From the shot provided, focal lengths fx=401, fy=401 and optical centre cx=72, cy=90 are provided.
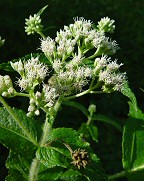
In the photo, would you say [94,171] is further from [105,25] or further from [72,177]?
[105,25]

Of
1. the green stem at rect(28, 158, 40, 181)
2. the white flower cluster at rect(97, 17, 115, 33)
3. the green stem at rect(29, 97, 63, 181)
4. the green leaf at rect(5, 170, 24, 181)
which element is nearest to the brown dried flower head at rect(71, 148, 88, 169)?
the green stem at rect(29, 97, 63, 181)

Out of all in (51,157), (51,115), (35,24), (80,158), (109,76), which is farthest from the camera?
(35,24)

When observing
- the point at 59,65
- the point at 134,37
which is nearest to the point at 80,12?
the point at 134,37

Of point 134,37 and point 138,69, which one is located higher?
point 134,37

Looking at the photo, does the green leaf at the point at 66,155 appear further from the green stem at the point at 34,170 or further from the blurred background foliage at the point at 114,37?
the blurred background foliage at the point at 114,37

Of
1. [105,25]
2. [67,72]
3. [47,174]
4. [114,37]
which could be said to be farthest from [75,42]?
[114,37]

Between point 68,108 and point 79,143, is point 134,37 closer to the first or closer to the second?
point 68,108
